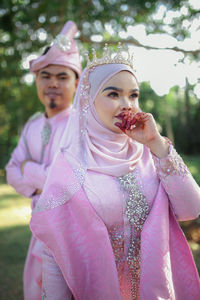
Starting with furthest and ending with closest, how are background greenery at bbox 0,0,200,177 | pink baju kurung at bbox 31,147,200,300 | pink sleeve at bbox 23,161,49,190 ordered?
background greenery at bbox 0,0,200,177 → pink sleeve at bbox 23,161,49,190 → pink baju kurung at bbox 31,147,200,300

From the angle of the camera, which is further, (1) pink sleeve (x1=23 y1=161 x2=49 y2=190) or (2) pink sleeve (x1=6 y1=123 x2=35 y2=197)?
(2) pink sleeve (x1=6 y1=123 x2=35 y2=197)

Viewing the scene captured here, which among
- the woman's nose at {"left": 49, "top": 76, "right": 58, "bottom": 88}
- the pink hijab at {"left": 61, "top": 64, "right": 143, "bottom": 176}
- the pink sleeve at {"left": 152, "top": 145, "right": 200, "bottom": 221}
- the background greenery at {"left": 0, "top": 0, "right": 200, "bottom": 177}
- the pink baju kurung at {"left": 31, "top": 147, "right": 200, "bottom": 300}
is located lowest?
the pink baju kurung at {"left": 31, "top": 147, "right": 200, "bottom": 300}

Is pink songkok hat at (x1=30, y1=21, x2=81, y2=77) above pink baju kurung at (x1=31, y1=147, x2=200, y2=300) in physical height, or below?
above

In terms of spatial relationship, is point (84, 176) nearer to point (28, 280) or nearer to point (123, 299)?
point (123, 299)

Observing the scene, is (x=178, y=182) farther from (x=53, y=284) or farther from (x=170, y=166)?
(x=53, y=284)

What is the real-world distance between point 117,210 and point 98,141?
434 millimetres

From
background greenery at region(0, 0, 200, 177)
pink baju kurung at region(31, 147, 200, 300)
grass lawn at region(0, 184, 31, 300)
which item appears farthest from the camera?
grass lawn at region(0, 184, 31, 300)

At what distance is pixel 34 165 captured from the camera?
2.35 metres

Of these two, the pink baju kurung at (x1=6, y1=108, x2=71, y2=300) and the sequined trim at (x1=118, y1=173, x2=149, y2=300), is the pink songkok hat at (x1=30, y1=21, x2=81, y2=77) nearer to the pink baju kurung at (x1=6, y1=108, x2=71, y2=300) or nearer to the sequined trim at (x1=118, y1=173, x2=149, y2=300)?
the pink baju kurung at (x1=6, y1=108, x2=71, y2=300)

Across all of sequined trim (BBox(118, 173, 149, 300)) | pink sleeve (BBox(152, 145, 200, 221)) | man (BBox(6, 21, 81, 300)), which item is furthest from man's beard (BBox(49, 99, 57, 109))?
pink sleeve (BBox(152, 145, 200, 221))

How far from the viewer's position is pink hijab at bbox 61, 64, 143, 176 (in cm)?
161

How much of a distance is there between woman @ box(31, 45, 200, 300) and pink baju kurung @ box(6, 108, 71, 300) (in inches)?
26.4

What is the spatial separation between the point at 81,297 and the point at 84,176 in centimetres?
65

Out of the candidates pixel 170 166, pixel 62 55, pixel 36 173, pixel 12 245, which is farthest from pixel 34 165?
A: pixel 12 245
